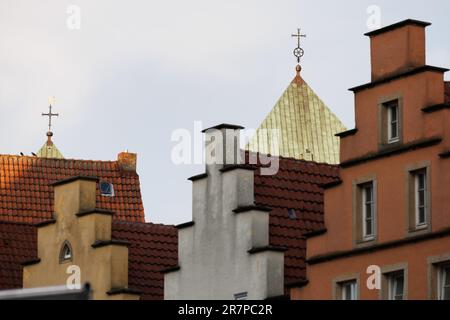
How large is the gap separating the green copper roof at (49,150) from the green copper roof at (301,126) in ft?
30.8

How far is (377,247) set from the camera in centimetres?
5512

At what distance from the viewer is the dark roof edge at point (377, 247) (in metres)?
53.6

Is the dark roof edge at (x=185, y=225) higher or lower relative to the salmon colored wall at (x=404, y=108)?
lower

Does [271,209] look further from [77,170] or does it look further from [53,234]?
[77,170]

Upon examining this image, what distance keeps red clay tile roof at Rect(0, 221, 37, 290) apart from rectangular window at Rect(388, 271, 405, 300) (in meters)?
15.2

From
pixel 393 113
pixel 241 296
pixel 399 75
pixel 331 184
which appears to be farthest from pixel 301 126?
pixel 399 75

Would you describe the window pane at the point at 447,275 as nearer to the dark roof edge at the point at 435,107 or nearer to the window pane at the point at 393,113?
the dark roof edge at the point at 435,107

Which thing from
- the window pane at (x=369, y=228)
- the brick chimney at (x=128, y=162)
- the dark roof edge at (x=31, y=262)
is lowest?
the window pane at (x=369, y=228)

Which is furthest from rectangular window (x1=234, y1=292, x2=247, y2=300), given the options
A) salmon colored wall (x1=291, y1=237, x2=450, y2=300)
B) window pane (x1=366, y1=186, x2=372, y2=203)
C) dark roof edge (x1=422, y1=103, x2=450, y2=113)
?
dark roof edge (x1=422, y1=103, x2=450, y2=113)

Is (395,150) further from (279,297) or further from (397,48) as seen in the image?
(279,297)

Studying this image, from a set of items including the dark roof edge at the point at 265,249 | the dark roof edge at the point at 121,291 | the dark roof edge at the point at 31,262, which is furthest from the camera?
the dark roof edge at the point at 31,262

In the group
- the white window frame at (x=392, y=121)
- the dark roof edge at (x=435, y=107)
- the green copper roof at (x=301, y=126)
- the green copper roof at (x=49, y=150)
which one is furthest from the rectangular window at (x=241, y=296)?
the green copper roof at (x=49, y=150)
